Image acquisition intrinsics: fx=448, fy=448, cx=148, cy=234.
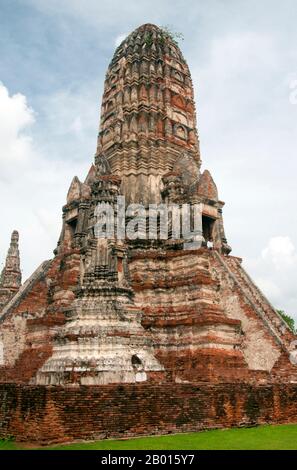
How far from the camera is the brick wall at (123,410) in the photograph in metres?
8.82

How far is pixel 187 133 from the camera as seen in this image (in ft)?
80.3

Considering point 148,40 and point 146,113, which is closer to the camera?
point 146,113

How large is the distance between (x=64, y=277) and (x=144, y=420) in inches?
430

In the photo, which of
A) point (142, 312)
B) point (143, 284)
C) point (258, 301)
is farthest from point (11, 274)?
point (258, 301)

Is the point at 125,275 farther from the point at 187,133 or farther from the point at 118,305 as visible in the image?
the point at 187,133

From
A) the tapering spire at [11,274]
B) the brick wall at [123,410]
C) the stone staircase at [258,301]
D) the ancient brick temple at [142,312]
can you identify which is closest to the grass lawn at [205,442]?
the brick wall at [123,410]

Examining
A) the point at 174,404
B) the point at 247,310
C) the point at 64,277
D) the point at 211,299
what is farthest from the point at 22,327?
the point at 174,404

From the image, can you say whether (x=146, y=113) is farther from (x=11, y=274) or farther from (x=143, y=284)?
(x=11, y=274)

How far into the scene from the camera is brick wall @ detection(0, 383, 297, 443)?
8.82 meters

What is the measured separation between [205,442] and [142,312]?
334 inches

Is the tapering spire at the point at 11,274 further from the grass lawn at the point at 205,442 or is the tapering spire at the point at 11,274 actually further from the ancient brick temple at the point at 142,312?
the grass lawn at the point at 205,442

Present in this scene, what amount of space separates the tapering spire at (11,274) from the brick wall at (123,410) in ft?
55.2

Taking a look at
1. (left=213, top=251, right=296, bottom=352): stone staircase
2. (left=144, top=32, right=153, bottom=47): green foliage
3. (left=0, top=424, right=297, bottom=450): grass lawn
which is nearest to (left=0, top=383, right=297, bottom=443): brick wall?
(left=0, top=424, right=297, bottom=450): grass lawn

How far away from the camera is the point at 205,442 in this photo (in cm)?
878
